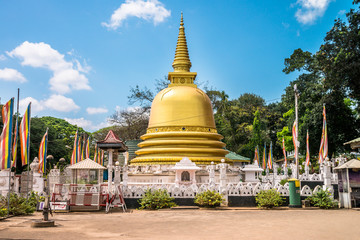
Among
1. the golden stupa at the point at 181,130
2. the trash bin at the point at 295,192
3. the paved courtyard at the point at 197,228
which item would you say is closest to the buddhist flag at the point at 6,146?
the paved courtyard at the point at 197,228

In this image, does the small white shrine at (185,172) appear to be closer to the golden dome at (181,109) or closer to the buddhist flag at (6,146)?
the golden dome at (181,109)

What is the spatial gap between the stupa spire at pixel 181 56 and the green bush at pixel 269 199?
624 inches

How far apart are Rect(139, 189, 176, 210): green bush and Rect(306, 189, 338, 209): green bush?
7.47 meters

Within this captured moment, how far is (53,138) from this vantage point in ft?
171

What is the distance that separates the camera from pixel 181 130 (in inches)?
1135

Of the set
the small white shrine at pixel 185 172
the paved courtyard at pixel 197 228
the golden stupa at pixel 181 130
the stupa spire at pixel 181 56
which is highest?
the stupa spire at pixel 181 56

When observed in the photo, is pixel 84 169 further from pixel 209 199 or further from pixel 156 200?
pixel 209 199

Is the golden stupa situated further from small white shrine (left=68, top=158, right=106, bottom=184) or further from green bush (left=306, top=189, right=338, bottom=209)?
green bush (left=306, top=189, right=338, bottom=209)

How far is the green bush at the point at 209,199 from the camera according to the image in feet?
62.7

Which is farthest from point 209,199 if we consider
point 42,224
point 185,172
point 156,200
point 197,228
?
point 42,224

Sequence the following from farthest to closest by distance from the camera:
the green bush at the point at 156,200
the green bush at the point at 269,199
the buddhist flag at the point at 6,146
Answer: the green bush at the point at 156,200 < the green bush at the point at 269,199 < the buddhist flag at the point at 6,146

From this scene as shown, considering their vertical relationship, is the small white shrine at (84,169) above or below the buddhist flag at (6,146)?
below

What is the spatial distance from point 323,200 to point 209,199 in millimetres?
5925

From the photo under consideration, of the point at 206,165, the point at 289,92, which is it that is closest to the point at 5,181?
the point at 206,165
